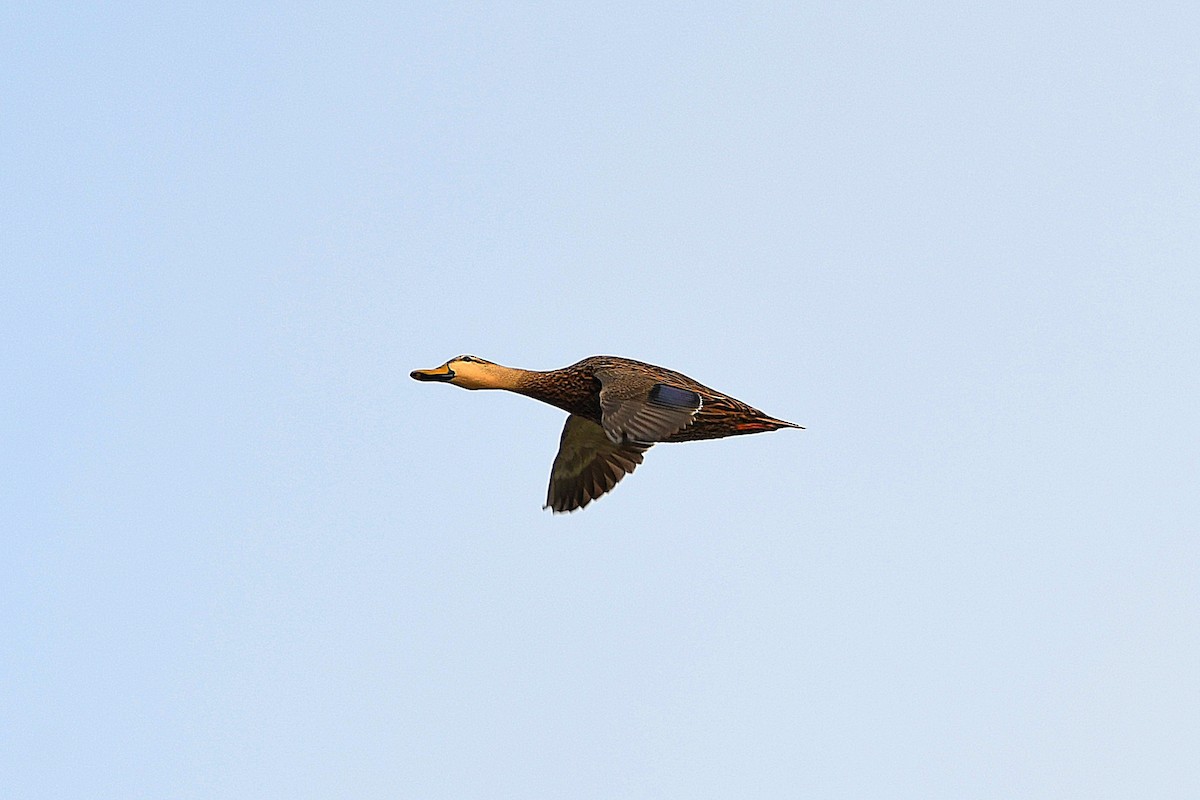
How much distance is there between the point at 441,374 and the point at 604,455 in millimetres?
3440

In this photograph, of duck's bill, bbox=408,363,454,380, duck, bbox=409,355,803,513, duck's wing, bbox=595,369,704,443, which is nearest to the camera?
duck's wing, bbox=595,369,704,443

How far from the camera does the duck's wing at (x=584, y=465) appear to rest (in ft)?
86.1

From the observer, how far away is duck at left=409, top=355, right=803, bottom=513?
2133 cm

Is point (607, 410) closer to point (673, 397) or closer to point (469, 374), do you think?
point (673, 397)

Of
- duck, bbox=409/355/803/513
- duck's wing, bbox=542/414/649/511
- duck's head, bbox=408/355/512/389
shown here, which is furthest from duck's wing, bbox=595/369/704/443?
duck's wing, bbox=542/414/649/511

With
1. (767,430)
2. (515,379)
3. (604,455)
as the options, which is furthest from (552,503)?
(767,430)

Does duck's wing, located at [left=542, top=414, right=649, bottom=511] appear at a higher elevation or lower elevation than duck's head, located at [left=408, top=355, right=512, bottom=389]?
lower

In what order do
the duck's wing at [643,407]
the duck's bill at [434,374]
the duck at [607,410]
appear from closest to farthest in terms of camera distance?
1. the duck's wing at [643,407]
2. the duck at [607,410]
3. the duck's bill at [434,374]

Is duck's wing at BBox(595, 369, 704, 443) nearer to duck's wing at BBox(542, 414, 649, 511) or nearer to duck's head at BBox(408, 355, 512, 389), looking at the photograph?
duck's head at BBox(408, 355, 512, 389)

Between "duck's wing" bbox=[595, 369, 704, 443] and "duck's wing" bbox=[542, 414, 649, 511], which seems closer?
"duck's wing" bbox=[595, 369, 704, 443]

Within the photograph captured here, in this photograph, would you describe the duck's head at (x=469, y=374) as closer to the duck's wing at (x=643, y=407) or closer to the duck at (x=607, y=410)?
the duck at (x=607, y=410)

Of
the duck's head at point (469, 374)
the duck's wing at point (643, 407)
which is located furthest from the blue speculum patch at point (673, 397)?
the duck's head at point (469, 374)

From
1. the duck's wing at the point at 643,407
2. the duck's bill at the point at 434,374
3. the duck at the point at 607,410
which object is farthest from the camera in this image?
the duck's bill at the point at 434,374

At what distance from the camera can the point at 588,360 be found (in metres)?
24.3
